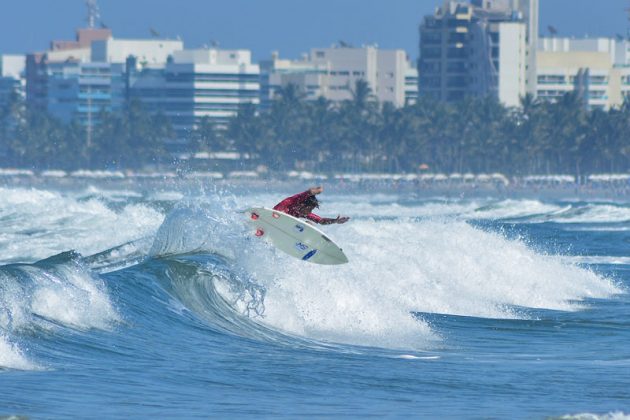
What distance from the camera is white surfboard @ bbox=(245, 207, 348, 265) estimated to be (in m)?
23.7

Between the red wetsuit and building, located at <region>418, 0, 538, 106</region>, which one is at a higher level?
building, located at <region>418, 0, 538, 106</region>

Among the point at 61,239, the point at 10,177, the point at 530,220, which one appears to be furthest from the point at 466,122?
the point at 61,239

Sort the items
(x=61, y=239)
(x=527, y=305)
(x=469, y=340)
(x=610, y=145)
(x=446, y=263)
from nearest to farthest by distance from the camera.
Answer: (x=469, y=340), (x=527, y=305), (x=446, y=263), (x=61, y=239), (x=610, y=145)

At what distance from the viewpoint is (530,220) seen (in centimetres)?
7194

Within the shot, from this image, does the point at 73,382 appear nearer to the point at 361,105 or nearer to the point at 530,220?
the point at 530,220

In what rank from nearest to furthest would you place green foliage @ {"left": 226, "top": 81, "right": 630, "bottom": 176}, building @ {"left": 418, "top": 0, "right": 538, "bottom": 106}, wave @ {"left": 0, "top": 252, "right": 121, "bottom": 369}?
wave @ {"left": 0, "top": 252, "right": 121, "bottom": 369} → green foliage @ {"left": 226, "top": 81, "right": 630, "bottom": 176} → building @ {"left": 418, "top": 0, "right": 538, "bottom": 106}

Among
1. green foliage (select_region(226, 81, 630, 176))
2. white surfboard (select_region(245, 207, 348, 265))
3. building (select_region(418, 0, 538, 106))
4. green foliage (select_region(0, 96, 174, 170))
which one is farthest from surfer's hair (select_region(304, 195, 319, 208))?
building (select_region(418, 0, 538, 106))

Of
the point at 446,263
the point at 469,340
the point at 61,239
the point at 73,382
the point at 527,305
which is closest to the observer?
the point at 73,382

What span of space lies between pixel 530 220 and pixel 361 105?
3702 inches

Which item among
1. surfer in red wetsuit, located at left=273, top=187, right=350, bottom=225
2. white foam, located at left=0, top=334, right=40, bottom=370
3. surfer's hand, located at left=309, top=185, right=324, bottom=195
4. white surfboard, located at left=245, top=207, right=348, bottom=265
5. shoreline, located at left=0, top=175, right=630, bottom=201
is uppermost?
surfer's hand, located at left=309, top=185, right=324, bottom=195

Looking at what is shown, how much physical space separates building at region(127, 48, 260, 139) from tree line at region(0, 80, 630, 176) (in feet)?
56.0

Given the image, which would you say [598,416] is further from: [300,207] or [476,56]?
[476,56]

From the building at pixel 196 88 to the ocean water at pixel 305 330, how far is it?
155 m

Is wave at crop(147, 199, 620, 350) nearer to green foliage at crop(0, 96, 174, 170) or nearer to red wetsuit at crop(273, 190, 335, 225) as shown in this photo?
red wetsuit at crop(273, 190, 335, 225)
